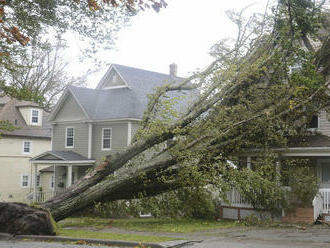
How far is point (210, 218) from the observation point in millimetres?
20297

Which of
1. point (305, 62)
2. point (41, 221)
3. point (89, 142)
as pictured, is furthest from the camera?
point (89, 142)

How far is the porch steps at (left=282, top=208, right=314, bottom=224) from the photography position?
17.9 metres

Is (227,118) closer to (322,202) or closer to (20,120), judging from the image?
(322,202)

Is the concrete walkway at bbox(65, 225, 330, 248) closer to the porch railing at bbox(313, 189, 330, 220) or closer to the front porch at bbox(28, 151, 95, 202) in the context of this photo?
the porch railing at bbox(313, 189, 330, 220)

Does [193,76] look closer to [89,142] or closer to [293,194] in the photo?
[293,194]

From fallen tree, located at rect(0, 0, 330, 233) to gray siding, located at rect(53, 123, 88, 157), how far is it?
11099 mm

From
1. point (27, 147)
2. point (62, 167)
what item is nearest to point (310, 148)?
point (62, 167)

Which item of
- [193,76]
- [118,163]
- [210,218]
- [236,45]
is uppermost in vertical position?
[236,45]

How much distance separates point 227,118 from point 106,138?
12009 mm

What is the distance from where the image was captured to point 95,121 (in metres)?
27.7

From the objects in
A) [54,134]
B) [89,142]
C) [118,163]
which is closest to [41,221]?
[118,163]

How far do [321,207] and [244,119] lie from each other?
449 centimetres

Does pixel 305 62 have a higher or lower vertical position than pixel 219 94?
higher

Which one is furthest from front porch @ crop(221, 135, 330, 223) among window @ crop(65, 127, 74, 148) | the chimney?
the chimney
